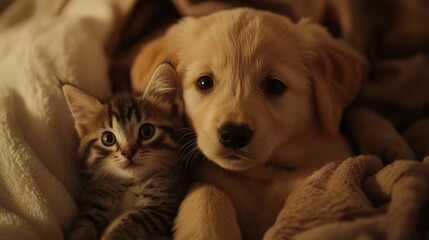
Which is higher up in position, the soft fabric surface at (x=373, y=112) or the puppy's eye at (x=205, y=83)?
the puppy's eye at (x=205, y=83)

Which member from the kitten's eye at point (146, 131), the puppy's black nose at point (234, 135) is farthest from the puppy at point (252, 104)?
the kitten's eye at point (146, 131)

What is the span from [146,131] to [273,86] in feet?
1.32

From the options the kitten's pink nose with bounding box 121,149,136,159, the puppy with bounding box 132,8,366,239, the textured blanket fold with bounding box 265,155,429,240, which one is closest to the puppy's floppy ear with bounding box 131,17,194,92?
the puppy with bounding box 132,8,366,239

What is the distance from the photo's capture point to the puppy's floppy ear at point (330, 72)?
1.37 metres

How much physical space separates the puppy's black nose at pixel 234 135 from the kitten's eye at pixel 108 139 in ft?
1.14

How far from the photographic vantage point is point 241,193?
1.28m

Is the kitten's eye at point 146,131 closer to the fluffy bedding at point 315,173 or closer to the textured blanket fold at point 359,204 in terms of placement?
the fluffy bedding at point 315,173

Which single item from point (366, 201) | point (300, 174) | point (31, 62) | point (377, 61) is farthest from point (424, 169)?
point (31, 62)

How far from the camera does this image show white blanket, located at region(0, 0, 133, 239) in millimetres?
1126

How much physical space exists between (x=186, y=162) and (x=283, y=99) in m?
0.36

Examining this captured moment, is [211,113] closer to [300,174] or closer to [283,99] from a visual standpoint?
[283,99]

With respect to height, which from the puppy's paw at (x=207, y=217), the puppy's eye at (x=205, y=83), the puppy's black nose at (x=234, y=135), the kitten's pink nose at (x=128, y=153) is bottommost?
the puppy's paw at (x=207, y=217)

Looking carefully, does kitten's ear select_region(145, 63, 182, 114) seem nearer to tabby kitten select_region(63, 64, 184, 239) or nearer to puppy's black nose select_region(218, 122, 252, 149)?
tabby kitten select_region(63, 64, 184, 239)

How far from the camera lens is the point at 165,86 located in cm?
135
